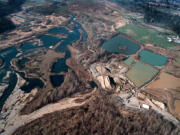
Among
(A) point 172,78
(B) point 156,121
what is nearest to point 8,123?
(B) point 156,121

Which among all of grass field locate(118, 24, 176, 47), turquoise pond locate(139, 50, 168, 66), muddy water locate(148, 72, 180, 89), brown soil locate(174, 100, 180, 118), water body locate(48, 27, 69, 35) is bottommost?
brown soil locate(174, 100, 180, 118)

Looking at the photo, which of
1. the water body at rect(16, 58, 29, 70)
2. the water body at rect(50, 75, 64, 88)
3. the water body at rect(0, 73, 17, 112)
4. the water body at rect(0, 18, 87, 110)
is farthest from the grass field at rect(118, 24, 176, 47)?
the water body at rect(0, 73, 17, 112)

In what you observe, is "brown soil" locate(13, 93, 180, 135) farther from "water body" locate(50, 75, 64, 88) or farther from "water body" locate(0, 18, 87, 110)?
"water body" locate(0, 18, 87, 110)

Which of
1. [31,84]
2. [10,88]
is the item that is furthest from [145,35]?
[10,88]

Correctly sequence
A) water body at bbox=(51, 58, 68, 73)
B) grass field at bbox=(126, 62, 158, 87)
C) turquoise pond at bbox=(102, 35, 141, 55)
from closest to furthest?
1. grass field at bbox=(126, 62, 158, 87)
2. water body at bbox=(51, 58, 68, 73)
3. turquoise pond at bbox=(102, 35, 141, 55)

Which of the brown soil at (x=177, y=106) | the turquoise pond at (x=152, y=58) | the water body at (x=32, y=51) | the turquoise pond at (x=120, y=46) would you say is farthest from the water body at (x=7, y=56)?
the brown soil at (x=177, y=106)

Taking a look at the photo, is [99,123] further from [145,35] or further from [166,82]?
[145,35]

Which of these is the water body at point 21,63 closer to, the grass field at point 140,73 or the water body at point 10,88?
the water body at point 10,88
